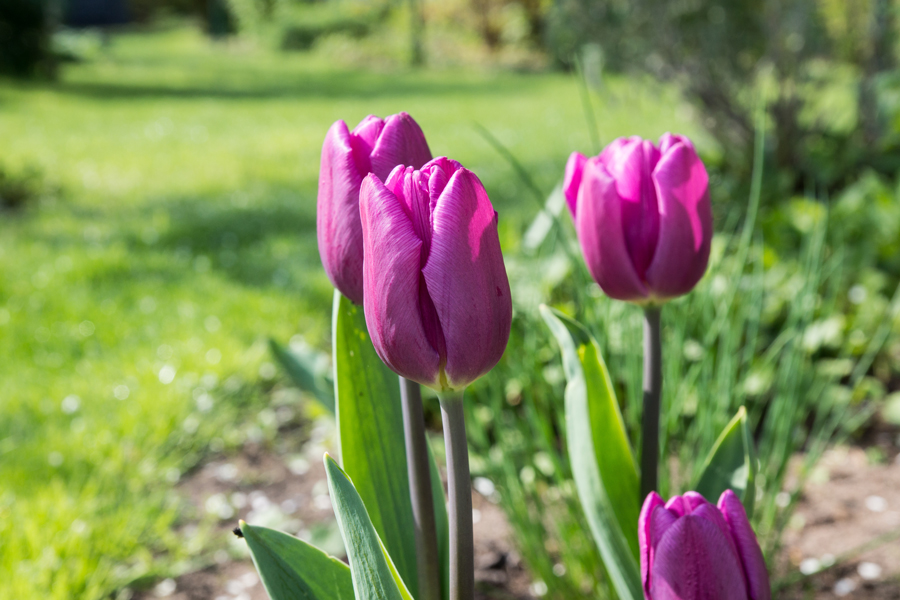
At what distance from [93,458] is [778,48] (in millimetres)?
3647

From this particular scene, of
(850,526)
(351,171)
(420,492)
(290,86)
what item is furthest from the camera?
(290,86)

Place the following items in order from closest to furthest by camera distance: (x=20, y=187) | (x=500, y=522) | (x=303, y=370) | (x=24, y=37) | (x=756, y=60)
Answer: (x=303, y=370) < (x=500, y=522) < (x=756, y=60) < (x=20, y=187) < (x=24, y=37)

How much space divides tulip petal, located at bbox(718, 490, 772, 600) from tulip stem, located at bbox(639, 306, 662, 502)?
0.21 meters

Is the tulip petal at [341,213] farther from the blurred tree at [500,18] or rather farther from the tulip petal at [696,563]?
the blurred tree at [500,18]

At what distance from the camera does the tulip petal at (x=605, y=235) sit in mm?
766

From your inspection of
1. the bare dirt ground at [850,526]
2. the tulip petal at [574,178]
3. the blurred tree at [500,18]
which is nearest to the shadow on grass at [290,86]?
the blurred tree at [500,18]

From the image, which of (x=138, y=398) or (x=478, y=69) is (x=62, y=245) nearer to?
(x=138, y=398)

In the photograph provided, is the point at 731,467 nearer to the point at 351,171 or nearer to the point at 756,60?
the point at 351,171

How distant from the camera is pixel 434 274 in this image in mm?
576

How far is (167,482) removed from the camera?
191cm

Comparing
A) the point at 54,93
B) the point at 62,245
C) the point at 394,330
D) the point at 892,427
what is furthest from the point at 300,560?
the point at 54,93

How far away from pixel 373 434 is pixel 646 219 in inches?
14.9

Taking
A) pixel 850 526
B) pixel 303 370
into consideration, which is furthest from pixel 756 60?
pixel 303 370

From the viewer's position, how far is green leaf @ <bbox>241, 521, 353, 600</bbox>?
69 centimetres
